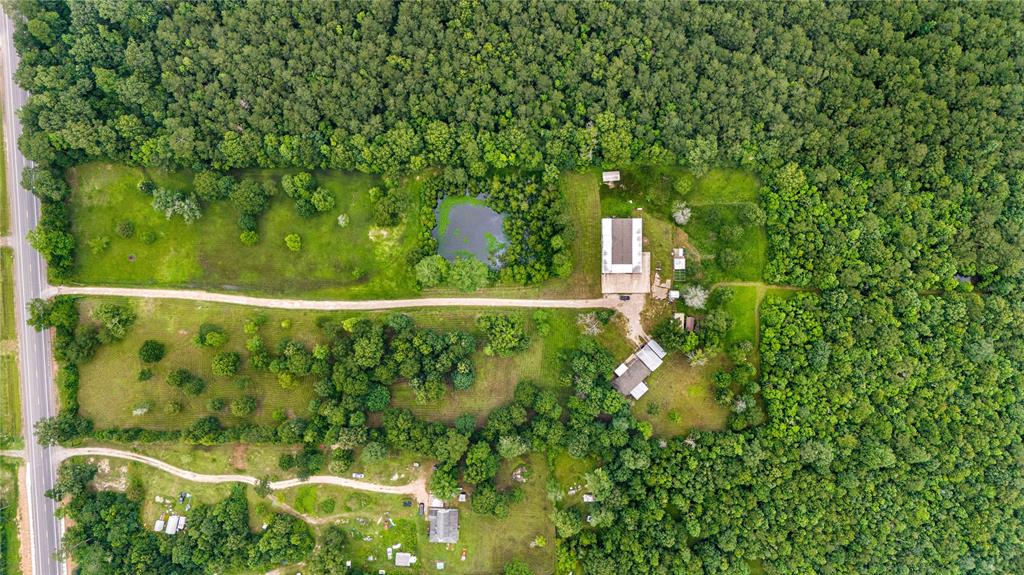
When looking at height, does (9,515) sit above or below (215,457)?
below

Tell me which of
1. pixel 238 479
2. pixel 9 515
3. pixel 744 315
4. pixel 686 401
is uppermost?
pixel 744 315

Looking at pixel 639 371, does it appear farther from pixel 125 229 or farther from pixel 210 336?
pixel 125 229

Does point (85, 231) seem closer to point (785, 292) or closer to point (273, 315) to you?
point (273, 315)

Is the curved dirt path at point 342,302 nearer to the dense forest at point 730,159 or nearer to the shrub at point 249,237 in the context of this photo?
the dense forest at point 730,159

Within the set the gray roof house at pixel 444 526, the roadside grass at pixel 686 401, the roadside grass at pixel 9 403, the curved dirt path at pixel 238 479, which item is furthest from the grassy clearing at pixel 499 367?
the roadside grass at pixel 9 403

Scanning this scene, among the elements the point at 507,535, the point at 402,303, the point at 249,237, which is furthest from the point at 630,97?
the point at 507,535

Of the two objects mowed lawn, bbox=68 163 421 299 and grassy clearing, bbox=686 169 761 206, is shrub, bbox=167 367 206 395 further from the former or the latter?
grassy clearing, bbox=686 169 761 206
